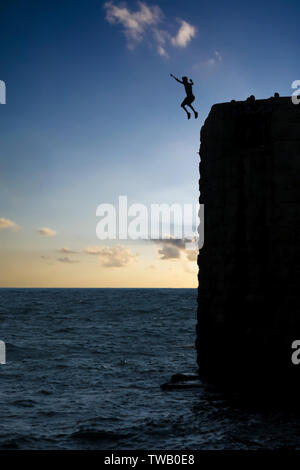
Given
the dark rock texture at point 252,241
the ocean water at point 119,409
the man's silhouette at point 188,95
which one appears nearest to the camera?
the ocean water at point 119,409

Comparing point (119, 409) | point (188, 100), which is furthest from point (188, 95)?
point (119, 409)

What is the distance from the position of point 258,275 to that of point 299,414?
15.8ft

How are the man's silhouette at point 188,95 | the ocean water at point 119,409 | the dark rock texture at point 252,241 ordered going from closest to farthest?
the ocean water at point 119,409 → the dark rock texture at point 252,241 → the man's silhouette at point 188,95

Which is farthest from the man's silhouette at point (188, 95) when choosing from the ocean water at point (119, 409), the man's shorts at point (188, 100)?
the ocean water at point (119, 409)

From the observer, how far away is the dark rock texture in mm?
15219

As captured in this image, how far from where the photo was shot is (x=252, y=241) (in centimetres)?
1612

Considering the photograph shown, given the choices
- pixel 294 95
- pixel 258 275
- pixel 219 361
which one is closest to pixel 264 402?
pixel 219 361

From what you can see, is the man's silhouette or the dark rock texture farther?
the man's silhouette

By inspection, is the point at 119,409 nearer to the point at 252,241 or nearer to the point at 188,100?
the point at 252,241

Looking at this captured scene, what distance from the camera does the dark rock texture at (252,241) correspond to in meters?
15.2

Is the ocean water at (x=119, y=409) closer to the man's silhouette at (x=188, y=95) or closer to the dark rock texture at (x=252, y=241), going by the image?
the dark rock texture at (x=252, y=241)

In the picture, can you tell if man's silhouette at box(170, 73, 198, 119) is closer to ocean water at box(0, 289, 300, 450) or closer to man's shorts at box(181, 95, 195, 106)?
man's shorts at box(181, 95, 195, 106)

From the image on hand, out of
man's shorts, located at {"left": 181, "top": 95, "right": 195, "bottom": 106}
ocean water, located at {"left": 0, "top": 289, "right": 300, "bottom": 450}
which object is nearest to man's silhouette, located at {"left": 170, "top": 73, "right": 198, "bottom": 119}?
man's shorts, located at {"left": 181, "top": 95, "right": 195, "bottom": 106}
